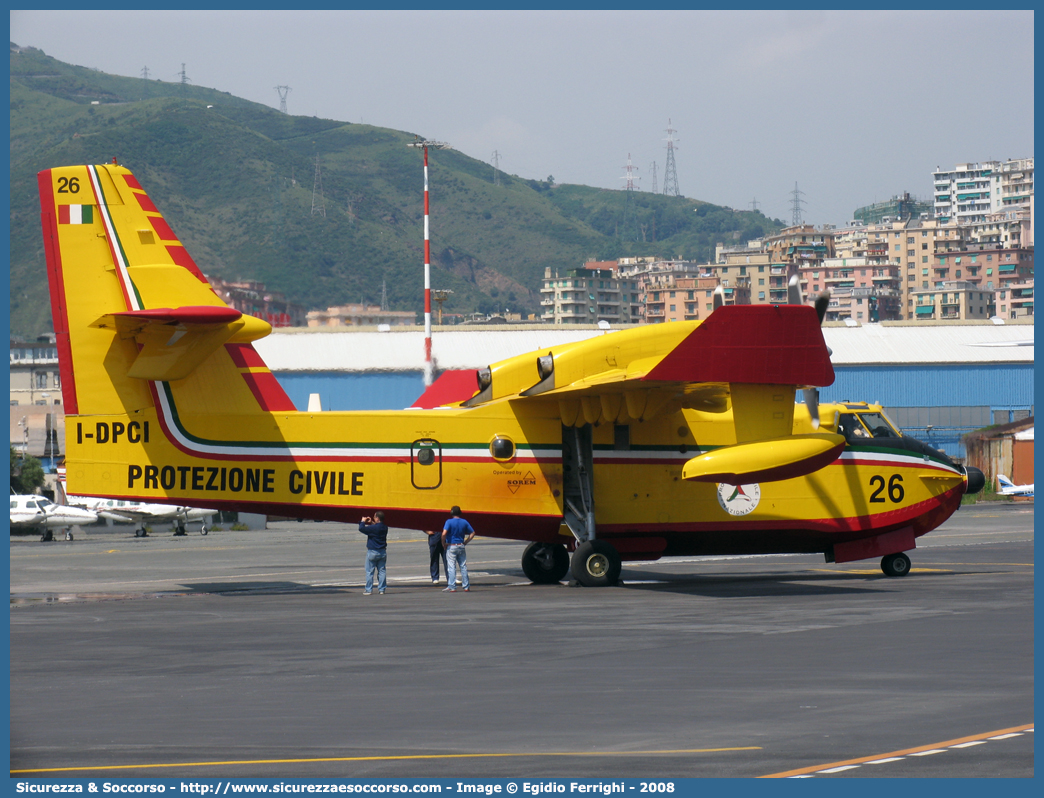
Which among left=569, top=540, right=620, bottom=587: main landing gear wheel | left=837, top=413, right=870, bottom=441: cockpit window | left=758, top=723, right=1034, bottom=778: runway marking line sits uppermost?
left=837, top=413, right=870, bottom=441: cockpit window

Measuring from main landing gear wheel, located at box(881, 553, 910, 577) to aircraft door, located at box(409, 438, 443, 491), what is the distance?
10.2 m

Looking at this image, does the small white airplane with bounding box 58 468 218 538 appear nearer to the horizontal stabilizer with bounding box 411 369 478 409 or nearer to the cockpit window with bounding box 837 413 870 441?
the horizontal stabilizer with bounding box 411 369 478 409

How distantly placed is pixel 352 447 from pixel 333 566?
9.25 meters

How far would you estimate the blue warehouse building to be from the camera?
7069 centimetres

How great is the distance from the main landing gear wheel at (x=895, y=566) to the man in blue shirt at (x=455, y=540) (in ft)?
30.8

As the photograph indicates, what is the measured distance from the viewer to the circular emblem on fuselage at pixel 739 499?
24828 mm

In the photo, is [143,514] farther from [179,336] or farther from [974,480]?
[974,480]

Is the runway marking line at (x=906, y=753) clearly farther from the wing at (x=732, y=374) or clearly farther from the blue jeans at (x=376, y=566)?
the blue jeans at (x=376, y=566)

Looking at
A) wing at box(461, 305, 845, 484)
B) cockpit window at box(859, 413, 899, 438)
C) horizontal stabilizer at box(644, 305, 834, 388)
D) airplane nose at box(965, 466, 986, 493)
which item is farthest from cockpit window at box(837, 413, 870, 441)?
horizontal stabilizer at box(644, 305, 834, 388)

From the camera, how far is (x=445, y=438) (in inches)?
960

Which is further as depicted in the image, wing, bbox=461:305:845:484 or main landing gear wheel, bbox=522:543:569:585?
main landing gear wheel, bbox=522:543:569:585

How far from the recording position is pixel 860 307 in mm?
198000

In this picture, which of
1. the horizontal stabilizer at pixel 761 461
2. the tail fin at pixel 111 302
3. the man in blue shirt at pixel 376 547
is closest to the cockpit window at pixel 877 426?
the horizontal stabilizer at pixel 761 461

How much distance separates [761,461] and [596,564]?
4.96 metres
